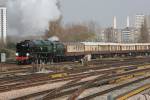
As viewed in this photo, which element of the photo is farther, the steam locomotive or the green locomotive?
the steam locomotive

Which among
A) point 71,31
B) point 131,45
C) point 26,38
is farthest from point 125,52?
point 26,38

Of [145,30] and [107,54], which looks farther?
[145,30]

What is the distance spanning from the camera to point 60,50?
4347 centimetres

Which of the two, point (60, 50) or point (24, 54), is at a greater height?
point (60, 50)

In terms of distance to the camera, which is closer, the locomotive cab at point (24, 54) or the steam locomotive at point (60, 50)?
the locomotive cab at point (24, 54)

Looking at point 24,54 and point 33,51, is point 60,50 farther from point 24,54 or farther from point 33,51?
point 24,54

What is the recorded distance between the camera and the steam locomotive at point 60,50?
3738cm

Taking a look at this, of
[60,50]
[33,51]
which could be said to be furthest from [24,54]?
[60,50]

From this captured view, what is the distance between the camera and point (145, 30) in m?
137

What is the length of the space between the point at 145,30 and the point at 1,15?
10951 cm

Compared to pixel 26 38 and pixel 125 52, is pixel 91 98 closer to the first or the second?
pixel 26 38

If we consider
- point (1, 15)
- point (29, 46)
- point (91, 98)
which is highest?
point (1, 15)

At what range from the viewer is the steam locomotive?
37375 millimetres

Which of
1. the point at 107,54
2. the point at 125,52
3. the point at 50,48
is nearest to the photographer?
the point at 50,48
